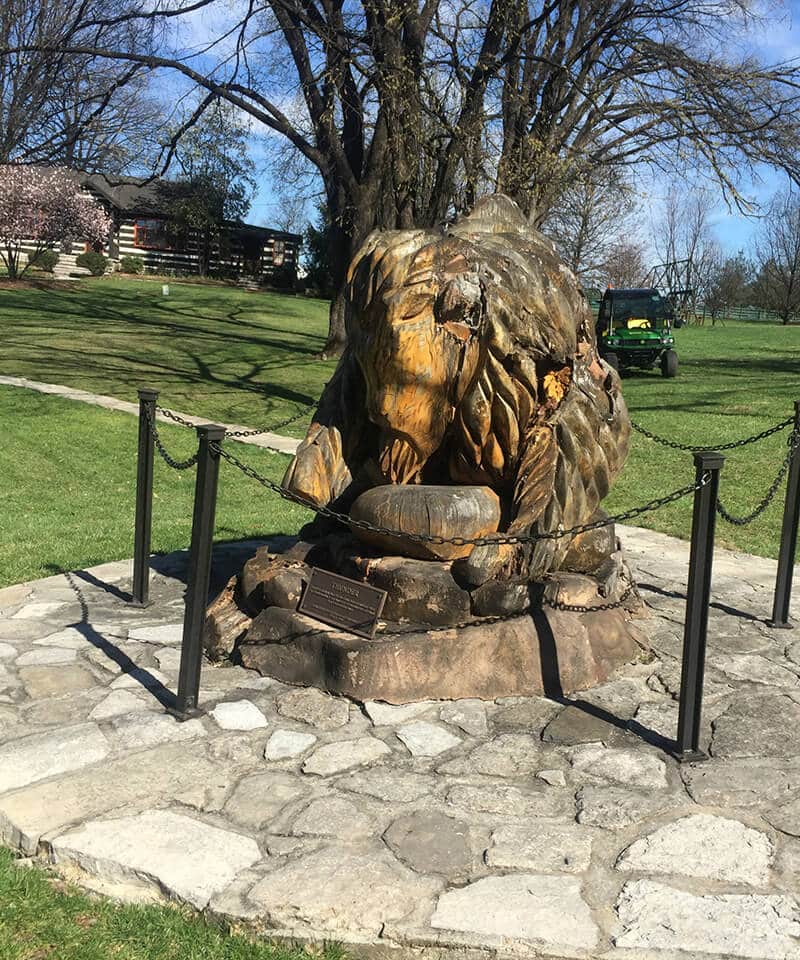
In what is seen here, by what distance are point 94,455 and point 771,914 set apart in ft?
32.4

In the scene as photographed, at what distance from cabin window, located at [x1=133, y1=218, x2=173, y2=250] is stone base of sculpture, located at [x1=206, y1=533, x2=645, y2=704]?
44147 millimetres

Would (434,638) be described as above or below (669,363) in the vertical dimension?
below

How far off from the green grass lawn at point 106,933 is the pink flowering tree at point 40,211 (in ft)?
108

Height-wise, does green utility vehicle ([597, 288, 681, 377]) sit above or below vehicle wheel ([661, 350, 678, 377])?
above

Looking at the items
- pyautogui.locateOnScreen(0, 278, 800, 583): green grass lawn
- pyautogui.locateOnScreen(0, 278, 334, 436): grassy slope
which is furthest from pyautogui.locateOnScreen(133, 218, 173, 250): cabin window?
pyautogui.locateOnScreen(0, 278, 800, 583): green grass lawn

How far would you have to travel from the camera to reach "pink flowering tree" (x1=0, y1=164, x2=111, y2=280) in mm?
33500

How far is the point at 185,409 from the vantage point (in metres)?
14.8

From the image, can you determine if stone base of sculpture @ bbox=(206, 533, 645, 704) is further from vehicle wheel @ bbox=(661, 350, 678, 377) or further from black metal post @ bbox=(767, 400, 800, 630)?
vehicle wheel @ bbox=(661, 350, 678, 377)

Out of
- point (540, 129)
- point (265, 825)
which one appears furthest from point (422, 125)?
point (265, 825)

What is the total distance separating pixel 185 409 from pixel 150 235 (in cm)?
3500

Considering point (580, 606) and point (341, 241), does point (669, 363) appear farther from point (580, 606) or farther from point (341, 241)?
point (580, 606)

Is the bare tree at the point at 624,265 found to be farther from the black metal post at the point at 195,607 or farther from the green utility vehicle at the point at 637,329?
the black metal post at the point at 195,607

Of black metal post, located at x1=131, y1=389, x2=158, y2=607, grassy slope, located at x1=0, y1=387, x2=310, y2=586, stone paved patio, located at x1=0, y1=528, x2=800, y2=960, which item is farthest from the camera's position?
grassy slope, located at x1=0, y1=387, x2=310, y2=586

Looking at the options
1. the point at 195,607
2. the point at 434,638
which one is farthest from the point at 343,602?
the point at 195,607
